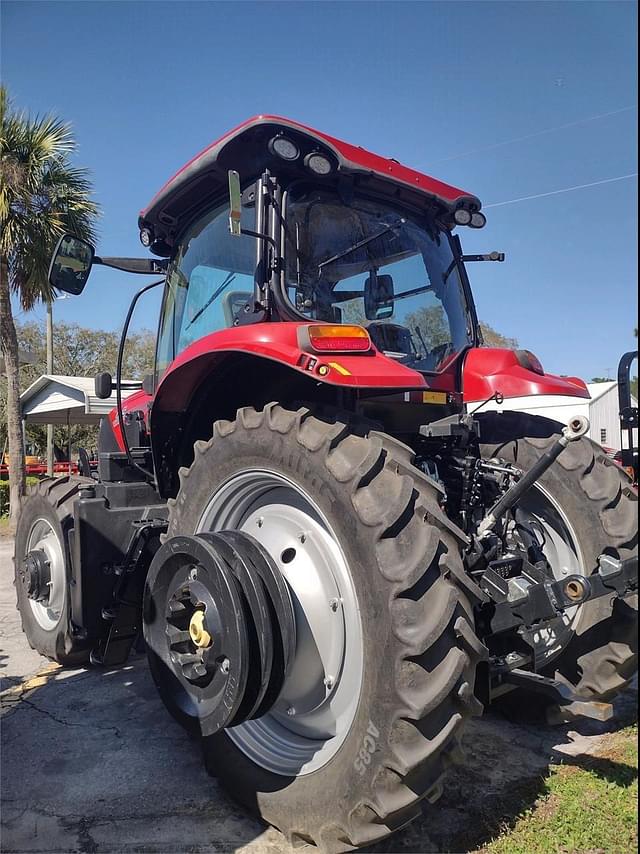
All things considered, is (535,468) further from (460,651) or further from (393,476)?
(460,651)

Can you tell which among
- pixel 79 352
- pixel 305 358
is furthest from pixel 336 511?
pixel 79 352

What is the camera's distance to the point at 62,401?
15.4m

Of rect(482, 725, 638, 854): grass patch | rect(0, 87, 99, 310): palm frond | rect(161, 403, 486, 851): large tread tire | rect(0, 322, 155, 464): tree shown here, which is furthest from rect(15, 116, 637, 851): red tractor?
rect(0, 322, 155, 464): tree

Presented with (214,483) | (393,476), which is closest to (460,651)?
(393,476)

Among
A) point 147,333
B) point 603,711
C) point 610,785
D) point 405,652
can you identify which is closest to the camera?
point 405,652

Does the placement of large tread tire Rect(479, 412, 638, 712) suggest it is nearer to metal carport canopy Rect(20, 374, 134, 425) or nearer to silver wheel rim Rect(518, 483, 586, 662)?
silver wheel rim Rect(518, 483, 586, 662)

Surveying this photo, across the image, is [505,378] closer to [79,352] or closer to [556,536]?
[556,536]

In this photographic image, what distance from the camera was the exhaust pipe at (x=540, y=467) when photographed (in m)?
2.31

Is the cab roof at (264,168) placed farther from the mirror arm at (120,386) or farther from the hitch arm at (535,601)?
the hitch arm at (535,601)

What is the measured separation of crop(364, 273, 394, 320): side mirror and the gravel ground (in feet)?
7.55

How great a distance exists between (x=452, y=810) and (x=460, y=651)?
1.11 metres

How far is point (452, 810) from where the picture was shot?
270 cm

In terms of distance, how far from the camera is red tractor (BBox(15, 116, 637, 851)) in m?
2.16

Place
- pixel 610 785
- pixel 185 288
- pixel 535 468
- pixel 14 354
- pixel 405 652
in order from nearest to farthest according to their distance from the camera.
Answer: pixel 405 652 → pixel 535 468 → pixel 610 785 → pixel 185 288 → pixel 14 354
